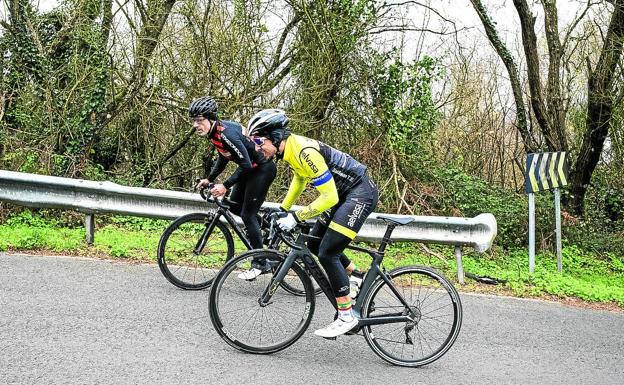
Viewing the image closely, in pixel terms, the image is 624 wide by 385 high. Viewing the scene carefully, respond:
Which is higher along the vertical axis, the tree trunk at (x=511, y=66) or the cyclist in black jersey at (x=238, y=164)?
the tree trunk at (x=511, y=66)

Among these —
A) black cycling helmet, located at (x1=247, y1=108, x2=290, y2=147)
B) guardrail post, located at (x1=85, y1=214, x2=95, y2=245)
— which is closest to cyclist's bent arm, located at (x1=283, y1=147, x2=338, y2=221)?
black cycling helmet, located at (x1=247, y1=108, x2=290, y2=147)

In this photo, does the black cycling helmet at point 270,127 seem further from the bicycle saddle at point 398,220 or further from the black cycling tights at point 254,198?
the black cycling tights at point 254,198

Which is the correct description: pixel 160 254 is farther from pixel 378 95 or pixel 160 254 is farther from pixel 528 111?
pixel 528 111

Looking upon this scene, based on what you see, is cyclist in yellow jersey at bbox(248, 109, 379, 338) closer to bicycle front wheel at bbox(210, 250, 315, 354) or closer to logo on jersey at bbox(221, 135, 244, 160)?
bicycle front wheel at bbox(210, 250, 315, 354)

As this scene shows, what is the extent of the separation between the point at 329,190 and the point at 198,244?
222 centimetres

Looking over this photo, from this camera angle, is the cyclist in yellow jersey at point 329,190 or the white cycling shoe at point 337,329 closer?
the cyclist in yellow jersey at point 329,190

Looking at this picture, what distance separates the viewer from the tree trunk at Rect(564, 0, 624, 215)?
13511 mm

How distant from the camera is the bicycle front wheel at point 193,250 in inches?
254

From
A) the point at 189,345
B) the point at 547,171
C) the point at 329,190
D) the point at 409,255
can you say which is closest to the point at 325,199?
the point at 329,190

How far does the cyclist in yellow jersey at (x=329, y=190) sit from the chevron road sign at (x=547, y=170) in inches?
191

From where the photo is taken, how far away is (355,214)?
511 cm

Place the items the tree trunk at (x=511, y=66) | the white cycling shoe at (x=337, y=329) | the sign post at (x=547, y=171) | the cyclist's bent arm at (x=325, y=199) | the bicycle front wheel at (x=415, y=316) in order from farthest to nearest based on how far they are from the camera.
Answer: the tree trunk at (x=511, y=66)
the sign post at (x=547, y=171)
the bicycle front wheel at (x=415, y=316)
the white cycling shoe at (x=337, y=329)
the cyclist's bent arm at (x=325, y=199)

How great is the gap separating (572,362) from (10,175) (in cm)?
677

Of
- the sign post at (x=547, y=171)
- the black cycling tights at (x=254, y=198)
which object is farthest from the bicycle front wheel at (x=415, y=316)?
the sign post at (x=547, y=171)
